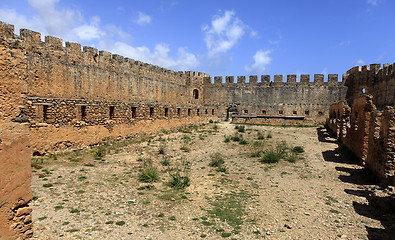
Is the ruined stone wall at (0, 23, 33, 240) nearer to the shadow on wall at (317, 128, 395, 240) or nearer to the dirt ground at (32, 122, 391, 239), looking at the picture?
the dirt ground at (32, 122, 391, 239)

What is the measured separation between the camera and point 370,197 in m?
6.20

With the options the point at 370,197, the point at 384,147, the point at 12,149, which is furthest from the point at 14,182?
the point at 384,147

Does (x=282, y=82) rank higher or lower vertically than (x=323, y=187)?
higher

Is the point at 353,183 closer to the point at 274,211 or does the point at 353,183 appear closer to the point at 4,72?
the point at 274,211

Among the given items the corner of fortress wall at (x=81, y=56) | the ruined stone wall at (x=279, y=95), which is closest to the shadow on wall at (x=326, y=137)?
the ruined stone wall at (x=279, y=95)

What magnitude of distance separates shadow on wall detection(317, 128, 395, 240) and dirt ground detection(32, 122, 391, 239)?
44 millimetres

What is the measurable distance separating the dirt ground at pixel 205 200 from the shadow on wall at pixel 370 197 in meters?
0.04

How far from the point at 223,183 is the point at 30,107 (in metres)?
8.26

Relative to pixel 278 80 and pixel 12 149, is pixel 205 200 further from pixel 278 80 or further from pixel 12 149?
pixel 278 80

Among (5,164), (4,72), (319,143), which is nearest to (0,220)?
(5,164)

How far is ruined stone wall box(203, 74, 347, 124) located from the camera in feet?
83.7

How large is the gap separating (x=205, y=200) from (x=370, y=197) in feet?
14.1

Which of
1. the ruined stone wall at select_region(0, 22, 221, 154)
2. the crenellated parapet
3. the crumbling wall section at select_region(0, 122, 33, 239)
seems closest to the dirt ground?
the crumbling wall section at select_region(0, 122, 33, 239)

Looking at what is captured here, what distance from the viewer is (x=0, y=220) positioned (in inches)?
133
